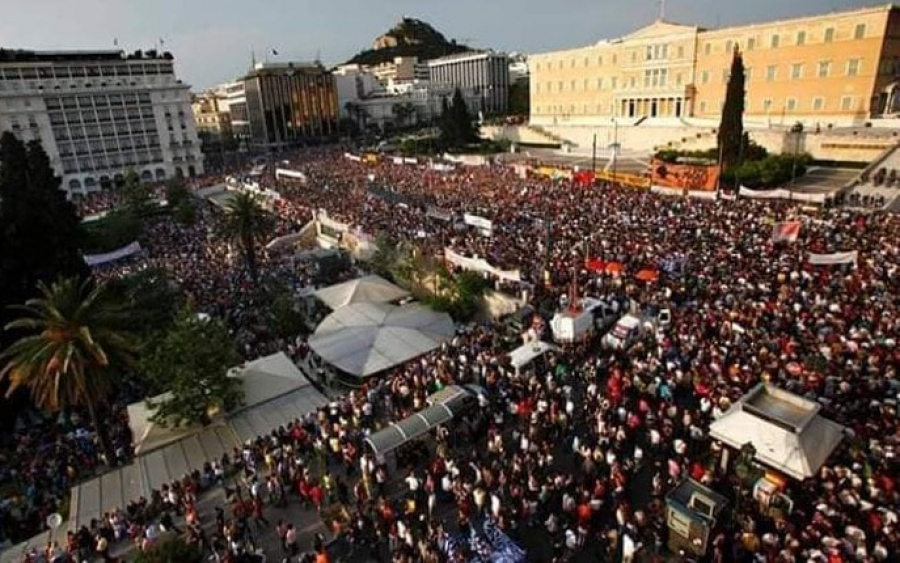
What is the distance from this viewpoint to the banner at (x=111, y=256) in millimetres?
37469

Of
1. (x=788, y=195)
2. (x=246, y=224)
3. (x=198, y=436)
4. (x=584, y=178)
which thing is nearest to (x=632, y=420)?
(x=198, y=436)

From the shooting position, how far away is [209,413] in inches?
669

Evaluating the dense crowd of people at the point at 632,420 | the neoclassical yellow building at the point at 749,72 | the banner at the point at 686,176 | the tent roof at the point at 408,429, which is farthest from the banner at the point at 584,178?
the tent roof at the point at 408,429

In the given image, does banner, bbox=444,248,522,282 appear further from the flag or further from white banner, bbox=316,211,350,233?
the flag

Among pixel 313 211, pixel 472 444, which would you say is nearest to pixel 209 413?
pixel 472 444

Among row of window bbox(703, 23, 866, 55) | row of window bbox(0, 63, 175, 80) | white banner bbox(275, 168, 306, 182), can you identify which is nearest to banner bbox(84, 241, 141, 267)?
white banner bbox(275, 168, 306, 182)

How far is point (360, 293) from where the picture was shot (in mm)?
26188

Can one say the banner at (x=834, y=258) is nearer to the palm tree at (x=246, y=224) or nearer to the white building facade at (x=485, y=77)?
the palm tree at (x=246, y=224)

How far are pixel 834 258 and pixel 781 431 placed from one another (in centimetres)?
1263

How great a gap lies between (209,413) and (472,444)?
327 inches

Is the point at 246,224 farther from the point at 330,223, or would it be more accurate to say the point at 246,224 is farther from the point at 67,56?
the point at 67,56

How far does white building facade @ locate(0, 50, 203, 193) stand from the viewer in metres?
76.1

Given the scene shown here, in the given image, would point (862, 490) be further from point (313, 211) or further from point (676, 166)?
point (313, 211)

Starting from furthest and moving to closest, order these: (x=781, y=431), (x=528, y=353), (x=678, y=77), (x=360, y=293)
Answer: (x=678, y=77) < (x=360, y=293) < (x=528, y=353) < (x=781, y=431)
